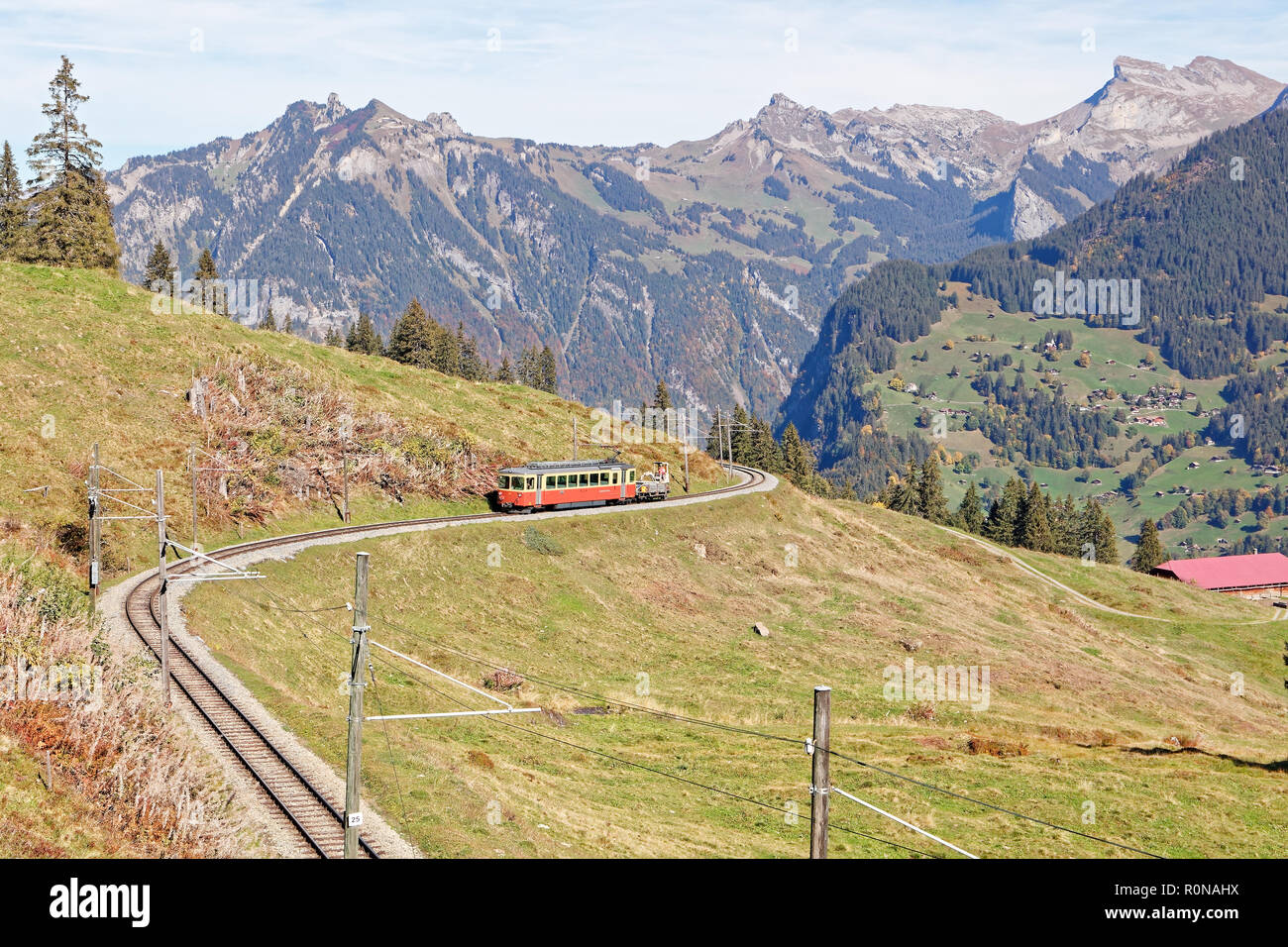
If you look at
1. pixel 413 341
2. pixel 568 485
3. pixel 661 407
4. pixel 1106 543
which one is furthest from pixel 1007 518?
pixel 568 485

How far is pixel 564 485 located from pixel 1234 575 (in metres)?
130

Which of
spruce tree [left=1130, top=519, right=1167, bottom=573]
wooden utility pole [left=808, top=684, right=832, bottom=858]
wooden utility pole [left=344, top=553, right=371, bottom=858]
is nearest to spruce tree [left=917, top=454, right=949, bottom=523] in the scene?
spruce tree [left=1130, top=519, right=1167, bottom=573]

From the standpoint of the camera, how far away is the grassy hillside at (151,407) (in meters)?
64.4

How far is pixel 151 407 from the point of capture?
7662cm

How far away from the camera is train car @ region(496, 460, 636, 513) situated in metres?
80.1

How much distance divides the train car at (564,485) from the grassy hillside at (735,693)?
139 inches

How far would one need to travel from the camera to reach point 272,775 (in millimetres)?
32906

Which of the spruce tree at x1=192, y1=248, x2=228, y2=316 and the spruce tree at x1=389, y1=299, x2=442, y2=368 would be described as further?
the spruce tree at x1=389, y1=299, x2=442, y2=368

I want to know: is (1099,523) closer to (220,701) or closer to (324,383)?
(324,383)

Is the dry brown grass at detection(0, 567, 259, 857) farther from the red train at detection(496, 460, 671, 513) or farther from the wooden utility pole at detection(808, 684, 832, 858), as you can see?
the red train at detection(496, 460, 671, 513)

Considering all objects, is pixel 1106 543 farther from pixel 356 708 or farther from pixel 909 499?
pixel 356 708

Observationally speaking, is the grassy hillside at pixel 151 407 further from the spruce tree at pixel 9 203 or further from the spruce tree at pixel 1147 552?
the spruce tree at pixel 1147 552

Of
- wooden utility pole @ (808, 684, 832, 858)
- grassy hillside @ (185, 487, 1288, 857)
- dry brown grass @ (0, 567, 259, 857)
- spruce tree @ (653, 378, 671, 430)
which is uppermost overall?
spruce tree @ (653, 378, 671, 430)

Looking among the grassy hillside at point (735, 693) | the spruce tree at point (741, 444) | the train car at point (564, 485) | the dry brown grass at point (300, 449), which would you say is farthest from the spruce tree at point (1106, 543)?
the dry brown grass at point (300, 449)
